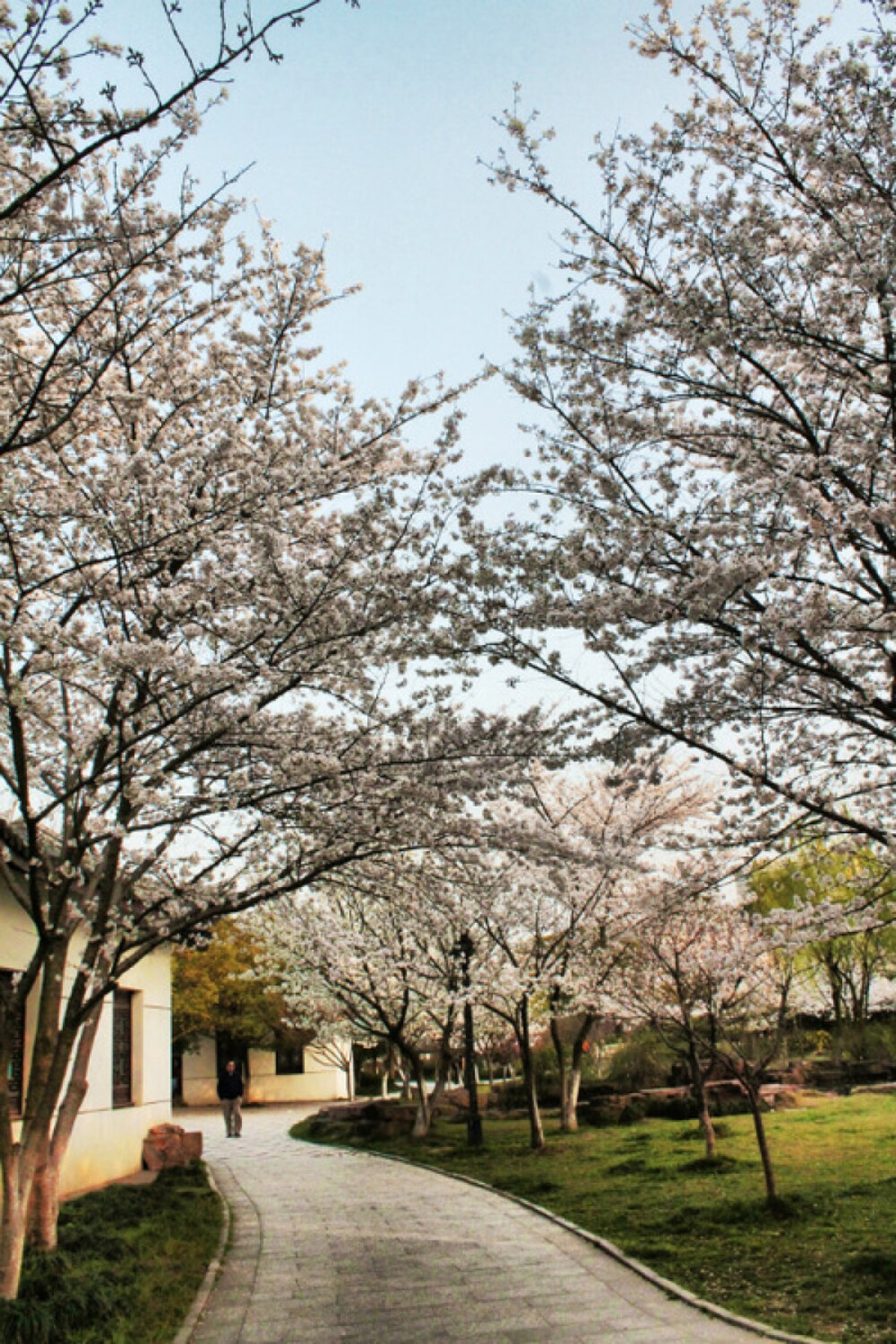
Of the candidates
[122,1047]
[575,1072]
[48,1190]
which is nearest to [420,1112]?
[575,1072]

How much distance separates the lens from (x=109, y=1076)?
12320 mm

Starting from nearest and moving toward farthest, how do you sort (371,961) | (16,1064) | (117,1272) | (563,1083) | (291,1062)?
1. (117,1272)
2. (16,1064)
3. (371,961)
4. (563,1083)
5. (291,1062)

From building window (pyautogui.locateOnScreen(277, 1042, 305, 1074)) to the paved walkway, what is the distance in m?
24.6

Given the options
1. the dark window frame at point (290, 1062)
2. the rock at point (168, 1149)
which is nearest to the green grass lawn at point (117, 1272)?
the rock at point (168, 1149)

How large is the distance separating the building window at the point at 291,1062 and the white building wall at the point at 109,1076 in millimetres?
20647

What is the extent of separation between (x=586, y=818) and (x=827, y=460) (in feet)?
45.5

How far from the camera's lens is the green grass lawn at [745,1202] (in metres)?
6.05

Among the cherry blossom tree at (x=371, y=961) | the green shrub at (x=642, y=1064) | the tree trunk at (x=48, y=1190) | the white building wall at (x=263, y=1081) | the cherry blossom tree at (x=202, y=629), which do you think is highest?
the cherry blossom tree at (x=202, y=629)

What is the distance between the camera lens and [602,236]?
226 inches

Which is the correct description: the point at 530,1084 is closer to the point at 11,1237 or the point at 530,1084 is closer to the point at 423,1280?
the point at 423,1280

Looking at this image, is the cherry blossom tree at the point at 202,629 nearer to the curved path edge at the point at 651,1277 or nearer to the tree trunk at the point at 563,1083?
the curved path edge at the point at 651,1277

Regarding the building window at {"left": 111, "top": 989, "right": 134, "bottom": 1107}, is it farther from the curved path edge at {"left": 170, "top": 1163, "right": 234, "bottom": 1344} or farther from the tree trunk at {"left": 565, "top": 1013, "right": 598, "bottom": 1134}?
the tree trunk at {"left": 565, "top": 1013, "right": 598, "bottom": 1134}

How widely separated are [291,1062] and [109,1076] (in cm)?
2456

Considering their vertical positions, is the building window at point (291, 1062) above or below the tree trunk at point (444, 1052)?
below
